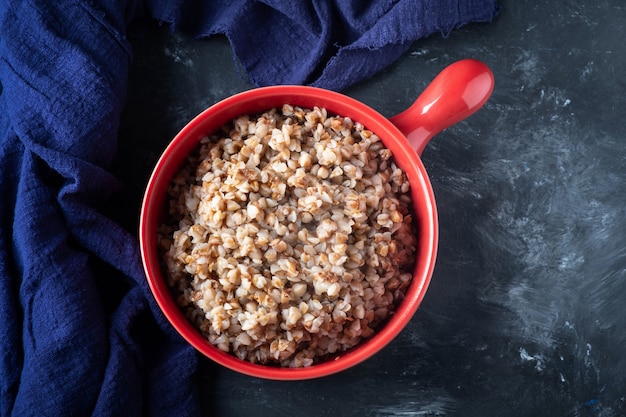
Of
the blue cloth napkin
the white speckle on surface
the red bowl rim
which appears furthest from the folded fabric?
the white speckle on surface

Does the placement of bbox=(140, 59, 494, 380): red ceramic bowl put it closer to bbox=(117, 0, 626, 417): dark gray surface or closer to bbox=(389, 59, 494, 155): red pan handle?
bbox=(389, 59, 494, 155): red pan handle

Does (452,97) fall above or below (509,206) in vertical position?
above

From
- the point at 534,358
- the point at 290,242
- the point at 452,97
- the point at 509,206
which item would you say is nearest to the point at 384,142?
the point at 452,97

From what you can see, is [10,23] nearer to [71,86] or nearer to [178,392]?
[71,86]

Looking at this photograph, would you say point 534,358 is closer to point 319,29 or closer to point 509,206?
point 509,206

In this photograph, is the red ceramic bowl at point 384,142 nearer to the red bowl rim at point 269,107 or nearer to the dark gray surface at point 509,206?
the red bowl rim at point 269,107

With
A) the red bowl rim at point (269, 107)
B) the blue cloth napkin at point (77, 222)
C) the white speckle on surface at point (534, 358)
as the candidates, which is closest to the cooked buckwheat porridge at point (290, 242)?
the red bowl rim at point (269, 107)

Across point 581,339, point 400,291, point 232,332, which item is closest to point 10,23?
point 232,332
